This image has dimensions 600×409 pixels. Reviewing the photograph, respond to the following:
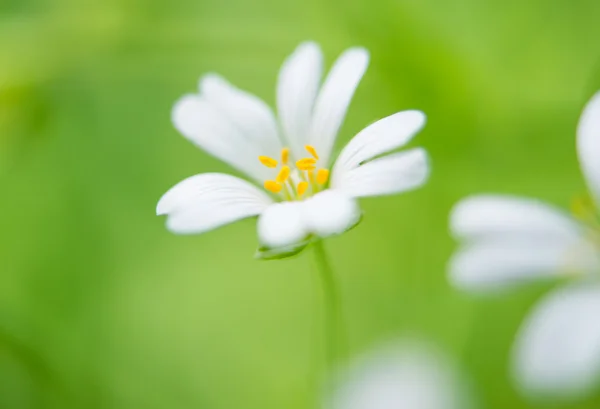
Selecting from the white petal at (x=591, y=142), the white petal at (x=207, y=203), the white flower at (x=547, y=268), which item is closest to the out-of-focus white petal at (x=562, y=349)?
the white flower at (x=547, y=268)

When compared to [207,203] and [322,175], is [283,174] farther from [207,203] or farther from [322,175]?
[207,203]

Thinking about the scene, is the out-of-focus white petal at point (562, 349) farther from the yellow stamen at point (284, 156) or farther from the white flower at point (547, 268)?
the yellow stamen at point (284, 156)

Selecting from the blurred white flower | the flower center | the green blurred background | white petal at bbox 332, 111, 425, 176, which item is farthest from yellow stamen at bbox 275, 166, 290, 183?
the green blurred background

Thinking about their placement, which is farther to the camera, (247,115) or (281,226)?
(247,115)

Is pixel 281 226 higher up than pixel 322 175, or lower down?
lower down

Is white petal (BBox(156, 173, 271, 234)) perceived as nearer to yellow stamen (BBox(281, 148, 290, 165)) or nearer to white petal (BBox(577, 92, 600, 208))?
yellow stamen (BBox(281, 148, 290, 165))

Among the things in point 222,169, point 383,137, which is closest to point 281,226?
point 383,137
